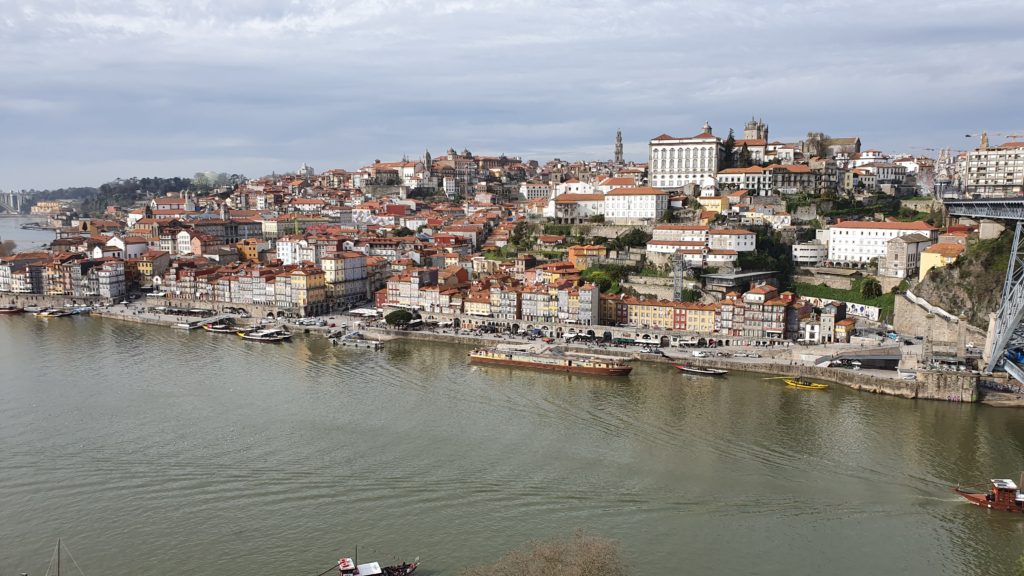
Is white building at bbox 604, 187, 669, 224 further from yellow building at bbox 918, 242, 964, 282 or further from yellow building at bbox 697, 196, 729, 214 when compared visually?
yellow building at bbox 918, 242, 964, 282

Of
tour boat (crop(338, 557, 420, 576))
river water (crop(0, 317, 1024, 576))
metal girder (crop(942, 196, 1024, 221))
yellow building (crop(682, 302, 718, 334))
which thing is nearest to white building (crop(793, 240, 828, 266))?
metal girder (crop(942, 196, 1024, 221))

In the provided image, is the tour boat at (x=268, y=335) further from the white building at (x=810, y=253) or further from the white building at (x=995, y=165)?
the white building at (x=995, y=165)

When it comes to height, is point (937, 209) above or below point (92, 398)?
above

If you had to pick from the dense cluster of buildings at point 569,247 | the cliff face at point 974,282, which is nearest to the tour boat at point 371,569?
the dense cluster of buildings at point 569,247

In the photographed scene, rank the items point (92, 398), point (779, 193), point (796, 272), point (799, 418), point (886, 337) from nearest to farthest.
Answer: point (799, 418), point (92, 398), point (886, 337), point (796, 272), point (779, 193)

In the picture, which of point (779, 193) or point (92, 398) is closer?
point (92, 398)

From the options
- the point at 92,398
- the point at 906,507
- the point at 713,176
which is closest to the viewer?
the point at 906,507

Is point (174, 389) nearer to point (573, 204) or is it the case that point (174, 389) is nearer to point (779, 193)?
point (573, 204)

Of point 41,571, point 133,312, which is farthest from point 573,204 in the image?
point 41,571
